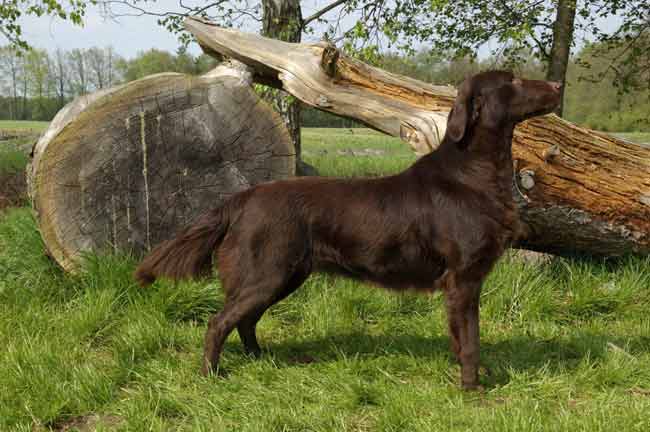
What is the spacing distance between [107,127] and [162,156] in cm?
44

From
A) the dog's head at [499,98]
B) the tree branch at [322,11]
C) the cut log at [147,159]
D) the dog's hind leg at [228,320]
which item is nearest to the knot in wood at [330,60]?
the cut log at [147,159]

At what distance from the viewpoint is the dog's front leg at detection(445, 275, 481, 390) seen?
2928mm

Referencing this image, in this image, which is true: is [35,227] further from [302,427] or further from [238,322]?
[302,427]

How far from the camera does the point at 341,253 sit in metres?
3.07

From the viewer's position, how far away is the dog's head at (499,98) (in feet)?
9.91

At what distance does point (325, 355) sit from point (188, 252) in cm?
107

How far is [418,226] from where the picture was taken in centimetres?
302

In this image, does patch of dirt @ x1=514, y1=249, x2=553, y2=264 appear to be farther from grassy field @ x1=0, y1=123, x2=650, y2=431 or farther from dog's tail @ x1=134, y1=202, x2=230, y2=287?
dog's tail @ x1=134, y1=202, x2=230, y2=287

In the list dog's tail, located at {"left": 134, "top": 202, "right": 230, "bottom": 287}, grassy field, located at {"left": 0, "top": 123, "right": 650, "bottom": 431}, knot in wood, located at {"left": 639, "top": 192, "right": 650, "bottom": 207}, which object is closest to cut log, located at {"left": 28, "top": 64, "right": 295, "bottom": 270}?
grassy field, located at {"left": 0, "top": 123, "right": 650, "bottom": 431}

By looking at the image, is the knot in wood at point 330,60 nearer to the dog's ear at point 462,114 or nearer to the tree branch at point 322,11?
the dog's ear at point 462,114

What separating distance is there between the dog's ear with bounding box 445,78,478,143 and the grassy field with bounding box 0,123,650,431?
135cm

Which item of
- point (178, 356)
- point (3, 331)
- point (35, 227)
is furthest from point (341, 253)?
point (35, 227)

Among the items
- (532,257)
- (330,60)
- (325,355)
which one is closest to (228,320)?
(325,355)

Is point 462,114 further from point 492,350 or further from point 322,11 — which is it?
point 322,11
